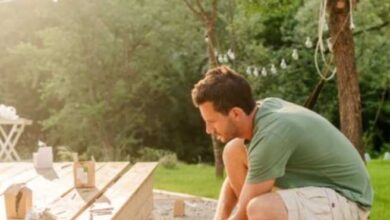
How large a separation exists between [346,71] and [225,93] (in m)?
3.01

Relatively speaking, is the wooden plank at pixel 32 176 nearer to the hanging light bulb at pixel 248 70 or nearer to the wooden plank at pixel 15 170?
the wooden plank at pixel 15 170

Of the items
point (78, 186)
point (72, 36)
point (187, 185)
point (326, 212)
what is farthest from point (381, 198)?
point (72, 36)

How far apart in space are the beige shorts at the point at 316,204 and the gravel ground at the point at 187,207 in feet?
7.47

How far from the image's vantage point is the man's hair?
244cm

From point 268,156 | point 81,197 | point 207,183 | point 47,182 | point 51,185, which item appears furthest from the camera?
point 207,183

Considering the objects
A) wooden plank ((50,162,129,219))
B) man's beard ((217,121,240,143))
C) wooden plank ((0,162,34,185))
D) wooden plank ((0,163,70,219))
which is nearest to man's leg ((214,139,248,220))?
man's beard ((217,121,240,143))

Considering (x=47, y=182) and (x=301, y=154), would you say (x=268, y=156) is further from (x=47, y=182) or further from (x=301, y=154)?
(x=47, y=182)

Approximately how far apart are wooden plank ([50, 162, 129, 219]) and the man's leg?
53 centimetres

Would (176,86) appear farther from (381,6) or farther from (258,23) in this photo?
(381,6)

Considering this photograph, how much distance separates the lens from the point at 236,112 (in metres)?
2.46

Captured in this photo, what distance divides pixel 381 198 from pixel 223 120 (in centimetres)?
329

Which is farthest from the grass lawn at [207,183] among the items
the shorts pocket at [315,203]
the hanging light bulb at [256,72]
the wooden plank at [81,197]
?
the shorts pocket at [315,203]

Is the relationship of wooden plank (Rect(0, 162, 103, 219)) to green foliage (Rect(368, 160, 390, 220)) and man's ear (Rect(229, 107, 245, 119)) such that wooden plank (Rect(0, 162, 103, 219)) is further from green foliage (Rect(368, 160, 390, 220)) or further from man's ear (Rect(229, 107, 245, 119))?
green foliage (Rect(368, 160, 390, 220))

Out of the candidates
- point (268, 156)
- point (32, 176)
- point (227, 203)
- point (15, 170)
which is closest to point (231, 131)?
point (268, 156)
